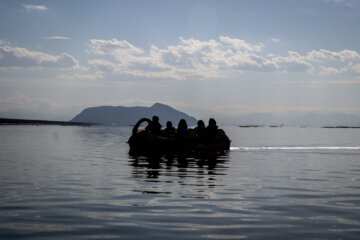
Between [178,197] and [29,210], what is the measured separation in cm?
390

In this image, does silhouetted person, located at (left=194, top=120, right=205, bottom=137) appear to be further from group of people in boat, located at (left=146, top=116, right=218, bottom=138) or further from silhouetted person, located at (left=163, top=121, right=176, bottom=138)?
silhouetted person, located at (left=163, top=121, right=176, bottom=138)

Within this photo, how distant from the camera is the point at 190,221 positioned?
29.8ft

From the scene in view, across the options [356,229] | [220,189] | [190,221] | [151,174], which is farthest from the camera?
[151,174]

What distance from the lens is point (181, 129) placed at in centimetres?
3241

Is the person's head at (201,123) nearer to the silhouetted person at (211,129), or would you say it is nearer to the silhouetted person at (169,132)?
the silhouetted person at (211,129)

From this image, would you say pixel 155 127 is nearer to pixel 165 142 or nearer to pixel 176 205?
pixel 165 142

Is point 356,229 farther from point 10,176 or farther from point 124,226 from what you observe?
point 10,176

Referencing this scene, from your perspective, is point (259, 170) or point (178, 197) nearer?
point (178, 197)

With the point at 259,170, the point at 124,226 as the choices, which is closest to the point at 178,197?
the point at 124,226

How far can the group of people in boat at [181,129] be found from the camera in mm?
32469

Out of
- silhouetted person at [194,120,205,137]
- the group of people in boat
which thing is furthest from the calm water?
silhouetted person at [194,120,205,137]

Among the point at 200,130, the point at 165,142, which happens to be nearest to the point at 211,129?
the point at 200,130

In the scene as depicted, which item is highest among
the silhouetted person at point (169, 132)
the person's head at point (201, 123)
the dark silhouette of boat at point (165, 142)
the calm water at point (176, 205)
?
the person's head at point (201, 123)

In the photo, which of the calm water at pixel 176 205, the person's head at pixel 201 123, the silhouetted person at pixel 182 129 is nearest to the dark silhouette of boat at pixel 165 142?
the silhouetted person at pixel 182 129
